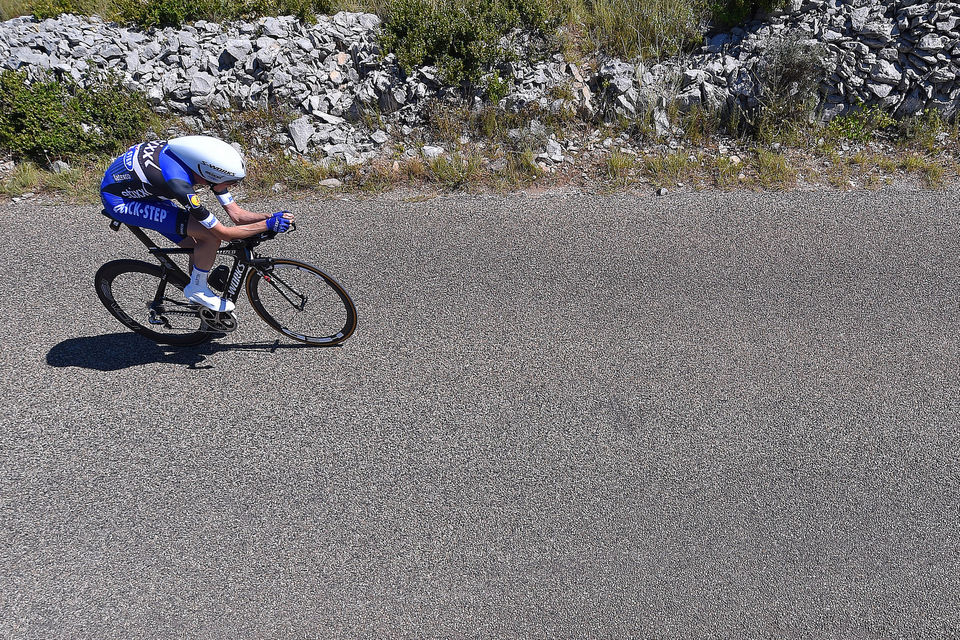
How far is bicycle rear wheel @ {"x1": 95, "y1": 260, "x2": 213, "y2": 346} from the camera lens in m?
4.25

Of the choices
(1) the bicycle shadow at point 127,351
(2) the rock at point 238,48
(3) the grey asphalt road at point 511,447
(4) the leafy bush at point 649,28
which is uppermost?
(2) the rock at point 238,48

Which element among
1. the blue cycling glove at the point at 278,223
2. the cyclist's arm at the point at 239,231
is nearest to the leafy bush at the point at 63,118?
the cyclist's arm at the point at 239,231

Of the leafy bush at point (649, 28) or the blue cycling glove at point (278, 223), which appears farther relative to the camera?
the leafy bush at point (649, 28)

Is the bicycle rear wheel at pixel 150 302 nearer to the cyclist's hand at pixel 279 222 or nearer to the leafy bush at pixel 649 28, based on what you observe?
the cyclist's hand at pixel 279 222

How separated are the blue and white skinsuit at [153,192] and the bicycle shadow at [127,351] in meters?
1.14

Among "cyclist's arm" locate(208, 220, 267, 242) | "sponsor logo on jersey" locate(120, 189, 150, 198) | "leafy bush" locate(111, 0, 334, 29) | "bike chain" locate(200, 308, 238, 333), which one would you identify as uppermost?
"leafy bush" locate(111, 0, 334, 29)

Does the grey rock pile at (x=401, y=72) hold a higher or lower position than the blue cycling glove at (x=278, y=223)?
higher

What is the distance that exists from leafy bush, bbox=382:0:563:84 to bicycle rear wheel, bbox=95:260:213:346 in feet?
14.9

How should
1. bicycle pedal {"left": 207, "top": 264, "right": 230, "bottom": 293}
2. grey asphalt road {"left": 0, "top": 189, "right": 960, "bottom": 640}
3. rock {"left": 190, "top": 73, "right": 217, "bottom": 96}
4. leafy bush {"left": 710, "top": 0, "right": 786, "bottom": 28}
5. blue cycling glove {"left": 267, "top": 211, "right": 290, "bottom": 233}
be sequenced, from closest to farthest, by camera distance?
grey asphalt road {"left": 0, "top": 189, "right": 960, "bottom": 640}, blue cycling glove {"left": 267, "top": 211, "right": 290, "bottom": 233}, bicycle pedal {"left": 207, "top": 264, "right": 230, "bottom": 293}, rock {"left": 190, "top": 73, "right": 217, "bottom": 96}, leafy bush {"left": 710, "top": 0, "right": 786, "bottom": 28}

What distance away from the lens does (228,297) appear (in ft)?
14.1

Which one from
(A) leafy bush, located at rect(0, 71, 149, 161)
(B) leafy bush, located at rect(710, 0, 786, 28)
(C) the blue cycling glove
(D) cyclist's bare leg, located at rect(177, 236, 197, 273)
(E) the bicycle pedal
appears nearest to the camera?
(C) the blue cycling glove

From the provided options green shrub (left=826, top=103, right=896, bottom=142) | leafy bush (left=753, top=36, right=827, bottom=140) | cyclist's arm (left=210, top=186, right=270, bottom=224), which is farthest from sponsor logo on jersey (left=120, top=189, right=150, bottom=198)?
green shrub (left=826, top=103, right=896, bottom=142)

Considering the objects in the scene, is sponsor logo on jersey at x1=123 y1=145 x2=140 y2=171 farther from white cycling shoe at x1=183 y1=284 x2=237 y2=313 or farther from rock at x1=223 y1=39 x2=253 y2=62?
rock at x1=223 y1=39 x2=253 y2=62

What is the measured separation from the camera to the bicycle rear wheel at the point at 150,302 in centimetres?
425
